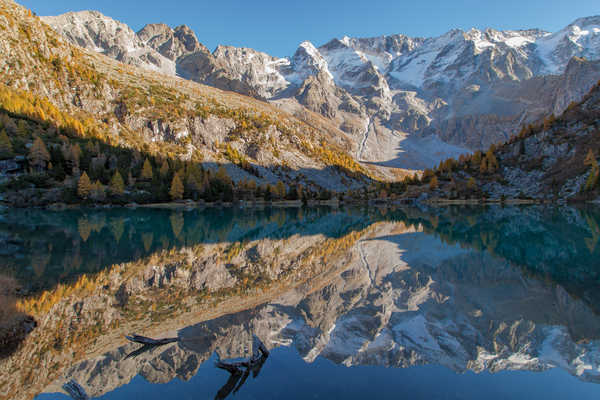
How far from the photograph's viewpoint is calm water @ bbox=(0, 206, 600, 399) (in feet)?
28.1

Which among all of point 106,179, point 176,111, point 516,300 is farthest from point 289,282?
point 176,111

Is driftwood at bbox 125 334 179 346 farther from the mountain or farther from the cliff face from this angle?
the cliff face

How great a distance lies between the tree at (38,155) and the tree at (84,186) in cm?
1257

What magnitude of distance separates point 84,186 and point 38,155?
579 inches

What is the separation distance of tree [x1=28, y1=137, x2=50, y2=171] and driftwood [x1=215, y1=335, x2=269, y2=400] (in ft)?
331

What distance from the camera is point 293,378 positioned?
894 centimetres

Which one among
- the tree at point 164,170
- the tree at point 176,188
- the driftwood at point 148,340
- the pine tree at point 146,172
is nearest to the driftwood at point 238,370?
the driftwood at point 148,340

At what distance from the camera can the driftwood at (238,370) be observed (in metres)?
8.17

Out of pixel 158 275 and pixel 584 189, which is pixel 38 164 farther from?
pixel 584 189

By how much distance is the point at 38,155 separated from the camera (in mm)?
82375

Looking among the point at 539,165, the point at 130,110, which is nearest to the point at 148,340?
the point at 539,165

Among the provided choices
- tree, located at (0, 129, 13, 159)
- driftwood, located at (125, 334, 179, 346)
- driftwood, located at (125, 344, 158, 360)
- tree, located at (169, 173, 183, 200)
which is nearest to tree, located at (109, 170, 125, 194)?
tree, located at (169, 173, 183, 200)

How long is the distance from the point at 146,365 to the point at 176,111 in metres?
185

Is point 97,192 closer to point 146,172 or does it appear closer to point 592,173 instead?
point 146,172
